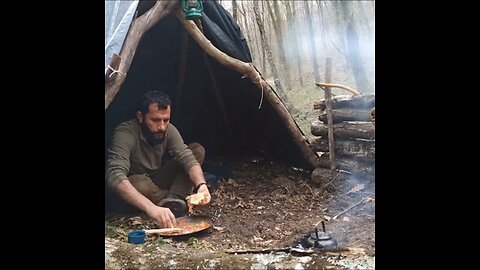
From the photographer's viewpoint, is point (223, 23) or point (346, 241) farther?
point (223, 23)

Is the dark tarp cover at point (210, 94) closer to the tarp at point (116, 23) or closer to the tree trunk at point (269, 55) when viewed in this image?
the tarp at point (116, 23)

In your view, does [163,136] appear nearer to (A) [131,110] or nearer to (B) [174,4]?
(A) [131,110]

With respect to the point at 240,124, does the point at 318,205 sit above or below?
below

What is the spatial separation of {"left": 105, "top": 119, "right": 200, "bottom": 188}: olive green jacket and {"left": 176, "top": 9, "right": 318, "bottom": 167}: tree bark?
2.37 ft

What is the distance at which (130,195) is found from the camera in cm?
346

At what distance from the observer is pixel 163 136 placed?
390cm

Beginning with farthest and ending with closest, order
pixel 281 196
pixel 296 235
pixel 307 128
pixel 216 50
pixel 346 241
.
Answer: pixel 307 128
pixel 281 196
pixel 216 50
pixel 296 235
pixel 346 241

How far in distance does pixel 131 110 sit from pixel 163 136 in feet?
2.31

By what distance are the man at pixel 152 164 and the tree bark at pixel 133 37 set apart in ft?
1.56

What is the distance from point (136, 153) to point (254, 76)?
47.1 inches

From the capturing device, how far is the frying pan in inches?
129

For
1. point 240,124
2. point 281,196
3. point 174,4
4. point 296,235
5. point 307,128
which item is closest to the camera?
point 296,235
